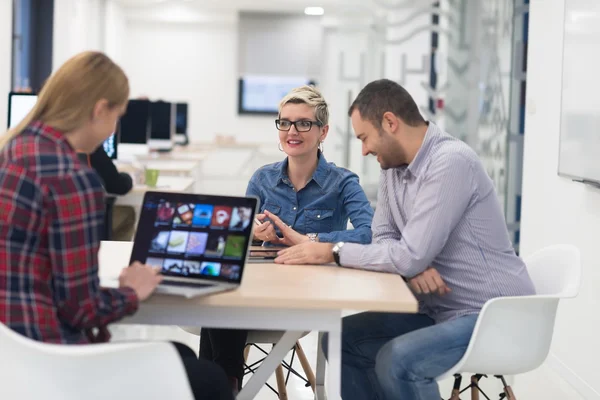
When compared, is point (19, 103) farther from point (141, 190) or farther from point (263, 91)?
point (263, 91)

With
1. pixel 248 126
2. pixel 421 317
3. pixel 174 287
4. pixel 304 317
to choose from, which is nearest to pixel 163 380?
pixel 174 287

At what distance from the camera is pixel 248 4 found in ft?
42.9

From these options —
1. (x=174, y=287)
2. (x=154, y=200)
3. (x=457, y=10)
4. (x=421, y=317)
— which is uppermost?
(x=457, y=10)

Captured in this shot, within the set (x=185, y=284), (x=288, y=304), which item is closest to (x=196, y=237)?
(x=185, y=284)

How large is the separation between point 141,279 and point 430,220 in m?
0.77

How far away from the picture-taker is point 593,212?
11.2 ft

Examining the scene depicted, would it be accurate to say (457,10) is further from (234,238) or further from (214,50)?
(214,50)

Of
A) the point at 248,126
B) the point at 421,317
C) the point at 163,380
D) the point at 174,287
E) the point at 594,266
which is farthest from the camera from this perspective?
the point at 248,126

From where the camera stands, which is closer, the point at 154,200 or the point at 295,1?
the point at 154,200

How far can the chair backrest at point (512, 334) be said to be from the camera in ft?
6.92

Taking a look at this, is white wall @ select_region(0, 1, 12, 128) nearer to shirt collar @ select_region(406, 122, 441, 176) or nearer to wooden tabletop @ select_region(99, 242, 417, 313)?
wooden tabletop @ select_region(99, 242, 417, 313)

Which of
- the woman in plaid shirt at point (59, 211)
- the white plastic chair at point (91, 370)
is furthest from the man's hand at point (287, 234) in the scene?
the white plastic chair at point (91, 370)

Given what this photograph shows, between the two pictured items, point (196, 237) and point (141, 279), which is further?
point (196, 237)

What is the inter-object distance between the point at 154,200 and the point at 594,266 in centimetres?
216
